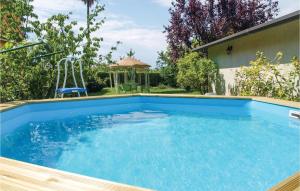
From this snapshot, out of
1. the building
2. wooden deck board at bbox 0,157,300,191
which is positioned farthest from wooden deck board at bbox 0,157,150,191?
the building

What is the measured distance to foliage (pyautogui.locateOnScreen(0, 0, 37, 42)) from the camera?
42.2 feet

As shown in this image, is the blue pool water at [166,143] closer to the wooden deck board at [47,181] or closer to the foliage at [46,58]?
the wooden deck board at [47,181]

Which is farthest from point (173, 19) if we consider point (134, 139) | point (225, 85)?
point (134, 139)

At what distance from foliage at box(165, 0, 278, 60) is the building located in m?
1.20

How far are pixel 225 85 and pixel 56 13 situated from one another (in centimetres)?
837

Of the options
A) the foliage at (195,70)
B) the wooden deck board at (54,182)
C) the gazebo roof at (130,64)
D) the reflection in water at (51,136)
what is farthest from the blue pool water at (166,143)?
the gazebo roof at (130,64)

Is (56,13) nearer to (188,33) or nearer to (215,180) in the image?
(188,33)

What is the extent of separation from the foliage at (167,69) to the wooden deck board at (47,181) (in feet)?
54.5

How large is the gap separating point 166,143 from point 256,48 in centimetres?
755

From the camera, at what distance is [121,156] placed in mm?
4875

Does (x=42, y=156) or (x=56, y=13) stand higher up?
(x=56, y=13)

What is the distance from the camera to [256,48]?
11.7 metres

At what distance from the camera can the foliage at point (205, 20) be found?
16.4m

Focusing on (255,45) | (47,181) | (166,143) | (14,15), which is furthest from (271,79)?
(14,15)
